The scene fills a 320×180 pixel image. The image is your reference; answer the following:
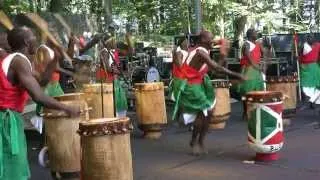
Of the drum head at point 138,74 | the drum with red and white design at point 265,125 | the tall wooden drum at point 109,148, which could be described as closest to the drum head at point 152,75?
the drum head at point 138,74

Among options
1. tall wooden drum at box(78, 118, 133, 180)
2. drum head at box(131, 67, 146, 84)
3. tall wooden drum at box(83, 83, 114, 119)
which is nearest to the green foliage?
drum head at box(131, 67, 146, 84)

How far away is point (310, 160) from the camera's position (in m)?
7.30

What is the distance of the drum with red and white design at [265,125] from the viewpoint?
7168 millimetres

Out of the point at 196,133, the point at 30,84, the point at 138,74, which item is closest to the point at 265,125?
the point at 196,133

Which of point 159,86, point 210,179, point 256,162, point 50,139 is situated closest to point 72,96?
point 50,139

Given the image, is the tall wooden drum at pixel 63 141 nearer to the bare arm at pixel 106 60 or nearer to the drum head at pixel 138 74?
the bare arm at pixel 106 60

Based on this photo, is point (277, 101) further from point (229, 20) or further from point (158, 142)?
point (229, 20)

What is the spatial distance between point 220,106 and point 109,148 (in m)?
5.29

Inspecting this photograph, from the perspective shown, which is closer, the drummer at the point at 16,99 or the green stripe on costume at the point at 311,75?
the drummer at the point at 16,99

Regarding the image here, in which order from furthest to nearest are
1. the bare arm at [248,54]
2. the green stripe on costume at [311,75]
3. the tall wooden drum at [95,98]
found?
the green stripe on costume at [311,75] < the bare arm at [248,54] < the tall wooden drum at [95,98]

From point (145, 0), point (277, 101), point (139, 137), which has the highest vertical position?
point (145, 0)

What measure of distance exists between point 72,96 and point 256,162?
2403mm

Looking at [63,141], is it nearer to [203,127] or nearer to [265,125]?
[203,127]

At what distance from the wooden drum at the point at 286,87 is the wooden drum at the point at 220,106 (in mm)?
771
